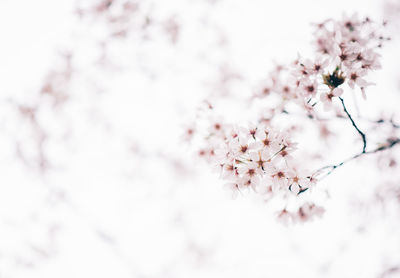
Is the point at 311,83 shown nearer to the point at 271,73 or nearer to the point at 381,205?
the point at 271,73

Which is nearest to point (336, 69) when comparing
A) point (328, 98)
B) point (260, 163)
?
point (328, 98)

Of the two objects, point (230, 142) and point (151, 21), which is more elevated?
point (151, 21)

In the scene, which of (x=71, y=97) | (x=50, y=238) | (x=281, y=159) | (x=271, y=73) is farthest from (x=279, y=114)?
(x=50, y=238)

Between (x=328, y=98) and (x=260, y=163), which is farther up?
(x=328, y=98)

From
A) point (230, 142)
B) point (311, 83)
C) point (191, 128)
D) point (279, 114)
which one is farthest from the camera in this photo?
point (191, 128)

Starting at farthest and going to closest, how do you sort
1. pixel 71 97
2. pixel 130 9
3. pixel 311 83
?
pixel 71 97 → pixel 130 9 → pixel 311 83

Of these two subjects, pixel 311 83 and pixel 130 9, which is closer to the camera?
pixel 311 83

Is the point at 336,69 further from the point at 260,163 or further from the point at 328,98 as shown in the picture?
the point at 260,163

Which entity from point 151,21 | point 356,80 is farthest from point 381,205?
point 151,21

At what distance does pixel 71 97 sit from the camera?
5.70 meters

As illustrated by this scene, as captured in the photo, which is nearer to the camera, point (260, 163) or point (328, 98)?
point (260, 163)

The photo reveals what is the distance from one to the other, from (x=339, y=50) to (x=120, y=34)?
367 centimetres

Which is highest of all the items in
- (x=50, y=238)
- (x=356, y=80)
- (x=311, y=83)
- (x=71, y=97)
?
(x=71, y=97)

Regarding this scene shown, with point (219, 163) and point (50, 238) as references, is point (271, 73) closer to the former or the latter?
point (219, 163)
